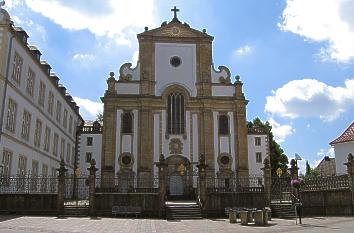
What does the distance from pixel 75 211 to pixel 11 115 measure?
8260 mm

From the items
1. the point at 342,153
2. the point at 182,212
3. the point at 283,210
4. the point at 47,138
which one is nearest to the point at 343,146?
the point at 342,153

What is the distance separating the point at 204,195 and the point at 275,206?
480 centimetres

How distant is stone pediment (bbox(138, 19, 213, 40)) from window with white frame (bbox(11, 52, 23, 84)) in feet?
59.7

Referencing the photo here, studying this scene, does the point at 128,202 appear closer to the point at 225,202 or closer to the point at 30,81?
the point at 225,202

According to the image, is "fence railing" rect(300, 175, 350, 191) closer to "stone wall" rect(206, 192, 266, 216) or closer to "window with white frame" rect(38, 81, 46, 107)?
"stone wall" rect(206, 192, 266, 216)

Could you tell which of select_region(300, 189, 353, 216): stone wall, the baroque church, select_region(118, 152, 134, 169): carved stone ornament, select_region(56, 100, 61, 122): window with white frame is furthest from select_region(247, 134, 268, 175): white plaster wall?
select_region(56, 100, 61, 122): window with white frame

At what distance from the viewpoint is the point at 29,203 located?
24.7 m

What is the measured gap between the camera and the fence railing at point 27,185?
2558cm

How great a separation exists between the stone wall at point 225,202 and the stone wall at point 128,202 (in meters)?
3.53

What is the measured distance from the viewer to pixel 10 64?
89.1ft

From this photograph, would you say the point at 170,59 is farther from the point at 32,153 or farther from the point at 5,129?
the point at 5,129

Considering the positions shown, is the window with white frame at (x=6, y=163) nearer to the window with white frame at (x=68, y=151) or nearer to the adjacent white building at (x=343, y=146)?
the window with white frame at (x=68, y=151)

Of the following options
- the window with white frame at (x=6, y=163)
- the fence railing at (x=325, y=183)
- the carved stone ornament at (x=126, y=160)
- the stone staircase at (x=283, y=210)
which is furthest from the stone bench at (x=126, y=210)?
the carved stone ornament at (x=126, y=160)

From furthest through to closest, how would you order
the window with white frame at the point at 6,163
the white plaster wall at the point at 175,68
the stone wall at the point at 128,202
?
the white plaster wall at the point at 175,68
the window with white frame at the point at 6,163
the stone wall at the point at 128,202
